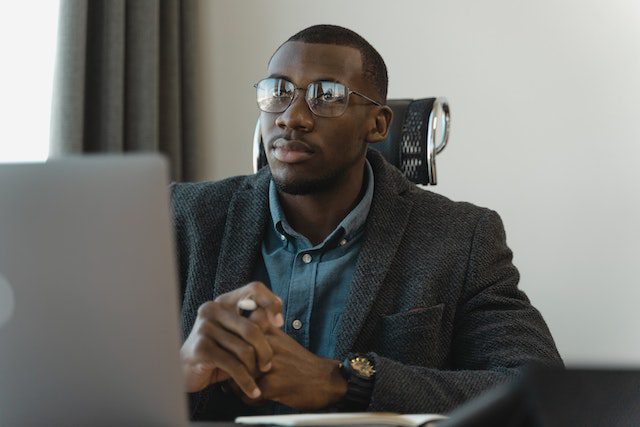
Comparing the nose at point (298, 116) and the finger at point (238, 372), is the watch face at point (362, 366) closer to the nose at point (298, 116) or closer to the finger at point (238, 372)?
the finger at point (238, 372)

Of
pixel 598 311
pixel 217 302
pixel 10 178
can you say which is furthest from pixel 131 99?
pixel 10 178

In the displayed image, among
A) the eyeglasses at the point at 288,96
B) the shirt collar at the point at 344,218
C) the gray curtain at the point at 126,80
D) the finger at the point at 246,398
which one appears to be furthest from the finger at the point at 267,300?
the gray curtain at the point at 126,80

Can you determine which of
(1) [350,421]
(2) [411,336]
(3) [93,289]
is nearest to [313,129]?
(2) [411,336]

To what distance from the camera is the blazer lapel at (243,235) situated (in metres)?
1.87

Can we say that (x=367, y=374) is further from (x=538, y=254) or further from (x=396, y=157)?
(x=538, y=254)

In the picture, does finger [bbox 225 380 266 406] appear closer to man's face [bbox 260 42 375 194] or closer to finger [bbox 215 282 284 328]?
finger [bbox 215 282 284 328]

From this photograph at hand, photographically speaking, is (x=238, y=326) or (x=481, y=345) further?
A: (x=481, y=345)

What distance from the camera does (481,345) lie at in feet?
5.92

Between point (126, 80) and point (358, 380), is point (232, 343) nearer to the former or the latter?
point (358, 380)

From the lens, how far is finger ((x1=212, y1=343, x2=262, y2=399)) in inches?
57.9

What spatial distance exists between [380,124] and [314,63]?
0.21 metres

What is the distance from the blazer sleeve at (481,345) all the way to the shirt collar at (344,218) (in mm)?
218

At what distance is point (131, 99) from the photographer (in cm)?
317

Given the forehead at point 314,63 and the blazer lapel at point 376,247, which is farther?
the forehead at point 314,63
